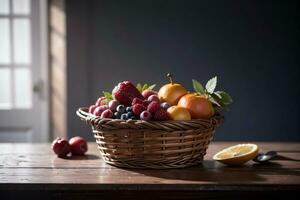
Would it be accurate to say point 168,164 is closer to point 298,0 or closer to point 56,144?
point 56,144

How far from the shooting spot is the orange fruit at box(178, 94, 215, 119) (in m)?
1.33

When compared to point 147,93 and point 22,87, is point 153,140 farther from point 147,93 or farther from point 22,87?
point 22,87

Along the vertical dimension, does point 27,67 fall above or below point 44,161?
above

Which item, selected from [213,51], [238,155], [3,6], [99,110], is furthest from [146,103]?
[3,6]

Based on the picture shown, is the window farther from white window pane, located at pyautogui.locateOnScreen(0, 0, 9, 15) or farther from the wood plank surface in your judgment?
the wood plank surface

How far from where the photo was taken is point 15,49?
3.16 meters

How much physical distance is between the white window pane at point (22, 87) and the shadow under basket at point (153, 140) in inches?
75.9

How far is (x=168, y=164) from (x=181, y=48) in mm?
1865

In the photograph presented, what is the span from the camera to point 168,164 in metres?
1.33

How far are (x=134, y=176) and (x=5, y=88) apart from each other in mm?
2203

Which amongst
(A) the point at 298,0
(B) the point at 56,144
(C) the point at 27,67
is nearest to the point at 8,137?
(C) the point at 27,67

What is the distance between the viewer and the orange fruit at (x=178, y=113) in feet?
4.24

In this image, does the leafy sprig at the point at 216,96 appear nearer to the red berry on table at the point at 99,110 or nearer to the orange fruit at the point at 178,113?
the orange fruit at the point at 178,113

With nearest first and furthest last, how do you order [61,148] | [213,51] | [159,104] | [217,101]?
1. [159,104]
2. [217,101]
3. [61,148]
4. [213,51]
